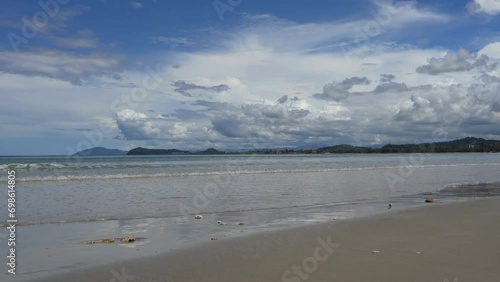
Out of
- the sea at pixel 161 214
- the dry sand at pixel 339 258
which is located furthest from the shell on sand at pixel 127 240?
the dry sand at pixel 339 258

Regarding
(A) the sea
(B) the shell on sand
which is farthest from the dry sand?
(B) the shell on sand

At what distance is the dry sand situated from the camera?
24.3 feet

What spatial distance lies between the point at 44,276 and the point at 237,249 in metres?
3.80

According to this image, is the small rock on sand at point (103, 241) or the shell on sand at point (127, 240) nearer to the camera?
the small rock on sand at point (103, 241)

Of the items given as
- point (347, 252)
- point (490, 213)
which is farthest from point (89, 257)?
point (490, 213)

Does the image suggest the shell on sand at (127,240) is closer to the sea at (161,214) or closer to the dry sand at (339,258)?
the sea at (161,214)

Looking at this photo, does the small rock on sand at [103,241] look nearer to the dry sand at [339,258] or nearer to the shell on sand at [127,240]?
the shell on sand at [127,240]

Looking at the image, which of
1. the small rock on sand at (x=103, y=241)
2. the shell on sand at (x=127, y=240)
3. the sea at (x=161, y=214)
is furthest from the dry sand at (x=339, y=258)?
the small rock on sand at (x=103, y=241)

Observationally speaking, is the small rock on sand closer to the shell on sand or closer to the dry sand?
the shell on sand

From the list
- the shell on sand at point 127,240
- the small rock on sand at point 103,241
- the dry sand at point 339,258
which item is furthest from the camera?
the shell on sand at point 127,240

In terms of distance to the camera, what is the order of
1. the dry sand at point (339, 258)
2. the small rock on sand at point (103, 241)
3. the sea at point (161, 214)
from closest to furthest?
the dry sand at point (339, 258) → the sea at point (161, 214) → the small rock on sand at point (103, 241)

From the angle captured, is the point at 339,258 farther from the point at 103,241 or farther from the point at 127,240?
the point at 103,241

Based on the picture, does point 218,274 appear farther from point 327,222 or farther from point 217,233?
point 327,222

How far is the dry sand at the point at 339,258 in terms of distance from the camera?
7414 millimetres
